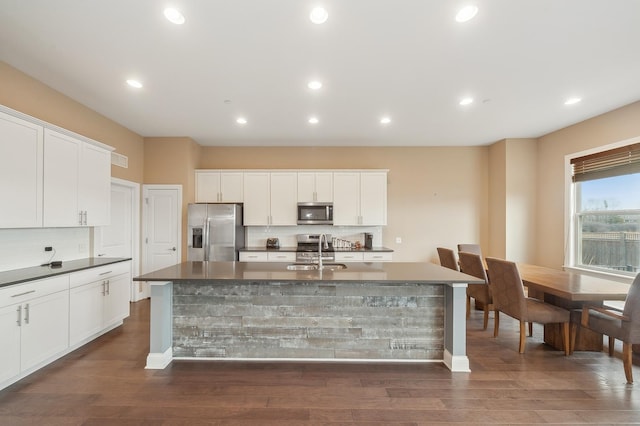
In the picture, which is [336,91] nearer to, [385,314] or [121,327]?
[385,314]

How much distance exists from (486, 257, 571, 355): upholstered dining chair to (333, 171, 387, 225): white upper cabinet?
7.87 ft

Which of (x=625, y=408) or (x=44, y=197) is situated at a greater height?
(x=44, y=197)

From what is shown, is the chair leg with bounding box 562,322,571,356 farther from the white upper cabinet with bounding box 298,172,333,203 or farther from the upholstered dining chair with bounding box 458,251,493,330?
the white upper cabinet with bounding box 298,172,333,203

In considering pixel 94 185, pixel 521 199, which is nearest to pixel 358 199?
pixel 521 199

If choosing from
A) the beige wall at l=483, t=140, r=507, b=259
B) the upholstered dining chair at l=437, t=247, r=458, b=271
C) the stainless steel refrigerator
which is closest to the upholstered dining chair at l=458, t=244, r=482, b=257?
the beige wall at l=483, t=140, r=507, b=259

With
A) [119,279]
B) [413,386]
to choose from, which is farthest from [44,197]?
[413,386]

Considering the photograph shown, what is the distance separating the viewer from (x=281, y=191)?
529 centimetres

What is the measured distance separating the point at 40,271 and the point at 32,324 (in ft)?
1.72

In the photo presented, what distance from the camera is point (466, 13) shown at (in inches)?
79.9

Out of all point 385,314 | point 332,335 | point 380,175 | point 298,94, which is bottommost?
point 332,335

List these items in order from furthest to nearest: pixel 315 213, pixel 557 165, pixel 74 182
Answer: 1. pixel 315 213
2. pixel 557 165
3. pixel 74 182

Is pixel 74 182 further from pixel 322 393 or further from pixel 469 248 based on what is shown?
pixel 469 248

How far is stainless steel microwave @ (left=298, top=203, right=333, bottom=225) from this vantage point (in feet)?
17.1

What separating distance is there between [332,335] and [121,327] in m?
2.82
